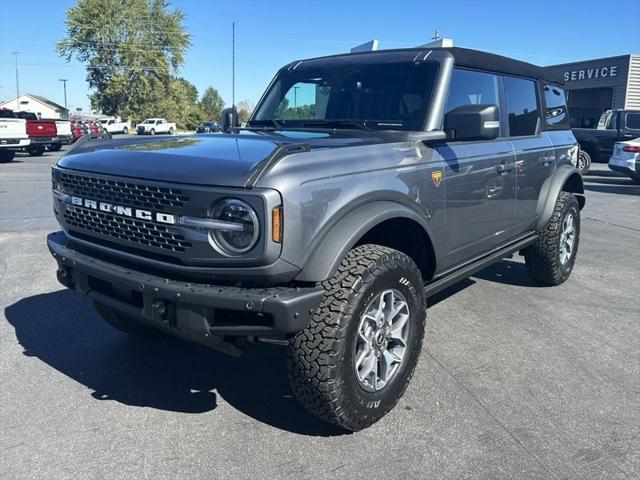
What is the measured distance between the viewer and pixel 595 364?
12.9 feet

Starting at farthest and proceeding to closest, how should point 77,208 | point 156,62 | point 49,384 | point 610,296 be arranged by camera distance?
point 156,62 < point 610,296 < point 49,384 < point 77,208

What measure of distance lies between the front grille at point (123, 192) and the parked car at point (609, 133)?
1745 cm

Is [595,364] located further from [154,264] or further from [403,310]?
[154,264]

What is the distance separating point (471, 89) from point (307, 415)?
2596 millimetres

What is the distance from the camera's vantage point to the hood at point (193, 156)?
2.60 metres

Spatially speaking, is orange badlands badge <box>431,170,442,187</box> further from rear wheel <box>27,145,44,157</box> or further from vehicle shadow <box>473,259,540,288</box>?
rear wheel <box>27,145,44,157</box>

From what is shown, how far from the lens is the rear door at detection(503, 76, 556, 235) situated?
472 centimetres

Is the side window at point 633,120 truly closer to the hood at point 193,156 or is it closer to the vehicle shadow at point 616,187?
the vehicle shadow at point 616,187

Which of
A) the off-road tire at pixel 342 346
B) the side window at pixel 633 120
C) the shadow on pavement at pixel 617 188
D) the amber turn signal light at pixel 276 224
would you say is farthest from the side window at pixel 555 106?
the side window at pixel 633 120

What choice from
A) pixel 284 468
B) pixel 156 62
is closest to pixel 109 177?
pixel 284 468

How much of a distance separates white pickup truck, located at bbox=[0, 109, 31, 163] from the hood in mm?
18606

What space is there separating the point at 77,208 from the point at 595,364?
3.52 meters

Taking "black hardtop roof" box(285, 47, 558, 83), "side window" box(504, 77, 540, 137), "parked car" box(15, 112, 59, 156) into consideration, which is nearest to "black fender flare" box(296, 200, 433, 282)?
"black hardtop roof" box(285, 47, 558, 83)

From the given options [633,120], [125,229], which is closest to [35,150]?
[633,120]
